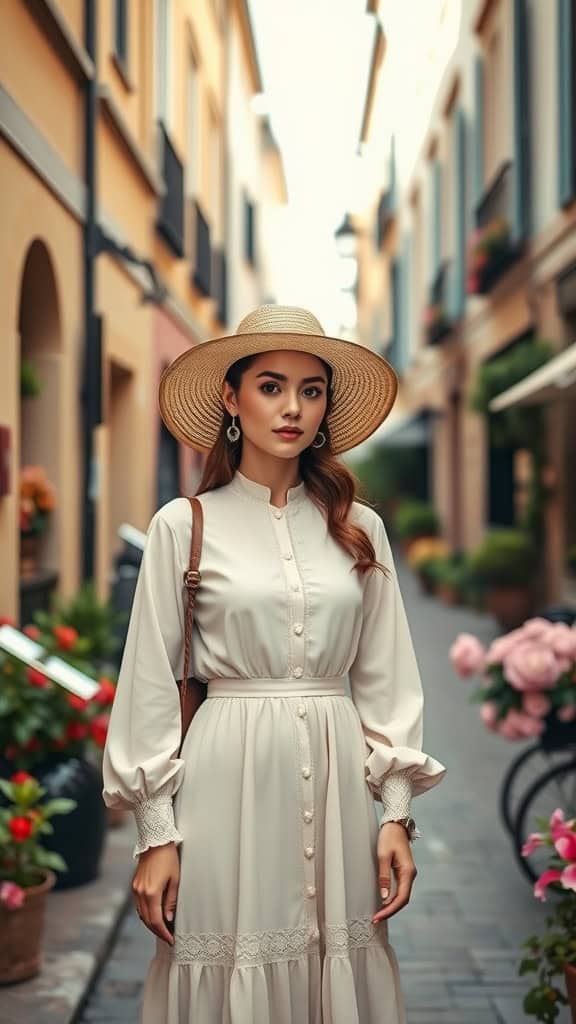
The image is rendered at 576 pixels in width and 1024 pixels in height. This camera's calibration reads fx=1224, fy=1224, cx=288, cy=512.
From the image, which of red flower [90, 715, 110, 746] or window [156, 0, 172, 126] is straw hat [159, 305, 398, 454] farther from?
window [156, 0, 172, 126]

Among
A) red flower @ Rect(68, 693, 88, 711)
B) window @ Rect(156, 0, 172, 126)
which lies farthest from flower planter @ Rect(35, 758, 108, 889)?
window @ Rect(156, 0, 172, 126)

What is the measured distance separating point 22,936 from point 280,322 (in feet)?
8.02

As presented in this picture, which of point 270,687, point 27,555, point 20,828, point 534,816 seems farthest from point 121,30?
point 270,687

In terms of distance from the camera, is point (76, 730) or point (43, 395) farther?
point (43, 395)

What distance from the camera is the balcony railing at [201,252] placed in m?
13.3

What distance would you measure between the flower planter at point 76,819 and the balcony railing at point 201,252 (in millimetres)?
9083

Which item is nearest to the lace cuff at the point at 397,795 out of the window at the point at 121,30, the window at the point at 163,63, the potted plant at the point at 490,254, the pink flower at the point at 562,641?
the pink flower at the point at 562,641

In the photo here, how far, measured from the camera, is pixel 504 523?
16.5m

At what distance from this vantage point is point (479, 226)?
15.1m

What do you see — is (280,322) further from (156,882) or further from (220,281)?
(220,281)

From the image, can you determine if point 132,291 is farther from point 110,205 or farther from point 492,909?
point 492,909

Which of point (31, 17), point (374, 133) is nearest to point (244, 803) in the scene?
point (31, 17)

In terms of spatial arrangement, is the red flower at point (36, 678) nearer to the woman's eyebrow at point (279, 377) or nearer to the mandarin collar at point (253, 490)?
the mandarin collar at point (253, 490)

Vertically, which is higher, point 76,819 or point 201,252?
point 201,252
